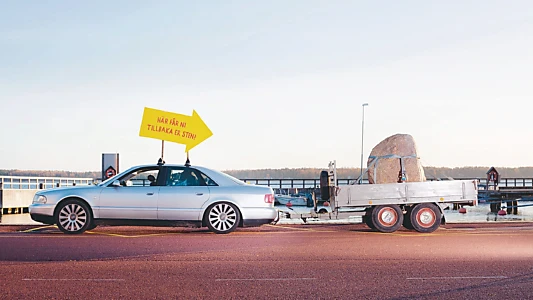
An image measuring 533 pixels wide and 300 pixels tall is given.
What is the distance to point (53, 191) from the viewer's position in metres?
15.1

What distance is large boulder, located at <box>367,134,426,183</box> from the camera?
17688 millimetres

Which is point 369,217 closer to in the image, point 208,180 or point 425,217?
point 425,217

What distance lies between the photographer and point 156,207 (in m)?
14.9

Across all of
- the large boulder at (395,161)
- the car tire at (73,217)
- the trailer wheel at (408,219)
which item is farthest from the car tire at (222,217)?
the large boulder at (395,161)

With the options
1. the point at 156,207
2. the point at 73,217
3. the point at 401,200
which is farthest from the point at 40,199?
the point at 401,200

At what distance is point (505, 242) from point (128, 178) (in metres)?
8.03

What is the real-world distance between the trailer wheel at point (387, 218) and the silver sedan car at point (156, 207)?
2692 mm

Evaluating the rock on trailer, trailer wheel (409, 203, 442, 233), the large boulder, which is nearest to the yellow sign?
the large boulder

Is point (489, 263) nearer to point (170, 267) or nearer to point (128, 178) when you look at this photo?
point (170, 267)

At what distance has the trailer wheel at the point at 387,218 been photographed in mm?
16188

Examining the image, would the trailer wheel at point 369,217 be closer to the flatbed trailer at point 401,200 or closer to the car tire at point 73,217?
the flatbed trailer at point 401,200

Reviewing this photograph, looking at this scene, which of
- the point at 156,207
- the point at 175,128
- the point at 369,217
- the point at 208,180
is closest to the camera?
the point at 156,207

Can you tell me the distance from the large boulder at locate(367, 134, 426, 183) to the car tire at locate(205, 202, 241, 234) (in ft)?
15.1

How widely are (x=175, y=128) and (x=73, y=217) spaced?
17.9 ft
